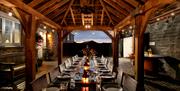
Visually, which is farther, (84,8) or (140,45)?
(84,8)

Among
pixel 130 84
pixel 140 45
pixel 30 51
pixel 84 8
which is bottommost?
pixel 130 84

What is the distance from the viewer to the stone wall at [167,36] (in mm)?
10789

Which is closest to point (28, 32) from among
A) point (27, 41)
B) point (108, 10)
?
point (27, 41)

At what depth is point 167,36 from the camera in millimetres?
12031

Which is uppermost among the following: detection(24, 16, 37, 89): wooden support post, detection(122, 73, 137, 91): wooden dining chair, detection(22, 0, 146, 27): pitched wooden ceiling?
detection(22, 0, 146, 27): pitched wooden ceiling

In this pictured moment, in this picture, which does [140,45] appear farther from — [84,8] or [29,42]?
[29,42]

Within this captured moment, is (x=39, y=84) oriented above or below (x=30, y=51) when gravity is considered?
below

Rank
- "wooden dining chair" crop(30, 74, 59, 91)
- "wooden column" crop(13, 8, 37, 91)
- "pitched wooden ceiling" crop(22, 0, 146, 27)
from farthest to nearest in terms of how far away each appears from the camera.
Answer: "pitched wooden ceiling" crop(22, 0, 146, 27), "wooden column" crop(13, 8, 37, 91), "wooden dining chair" crop(30, 74, 59, 91)

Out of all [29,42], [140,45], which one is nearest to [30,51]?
[29,42]

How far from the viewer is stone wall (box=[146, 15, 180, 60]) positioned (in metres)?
10.8

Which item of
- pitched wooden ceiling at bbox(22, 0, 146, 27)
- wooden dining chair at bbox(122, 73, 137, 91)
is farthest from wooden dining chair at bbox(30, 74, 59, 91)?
pitched wooden ceiling at bbox(22, 0, 146, 27)

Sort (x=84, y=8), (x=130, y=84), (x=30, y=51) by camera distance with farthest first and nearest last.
Answer: (x=84, y=8)
(x=30, y=51)
(x=130, y=84)

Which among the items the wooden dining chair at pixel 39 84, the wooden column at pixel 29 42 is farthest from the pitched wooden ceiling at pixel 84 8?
the wooden dining chair at pixel 39 84

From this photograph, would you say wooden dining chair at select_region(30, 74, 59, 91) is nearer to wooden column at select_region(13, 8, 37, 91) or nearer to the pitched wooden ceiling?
wooden column at select_region(13, 8, 37, 91)
